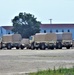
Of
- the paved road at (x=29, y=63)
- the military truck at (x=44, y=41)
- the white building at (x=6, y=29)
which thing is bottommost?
the paved road at (x=29, y=63)

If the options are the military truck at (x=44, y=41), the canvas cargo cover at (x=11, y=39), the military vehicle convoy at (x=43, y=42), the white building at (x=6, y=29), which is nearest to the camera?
the military truck at (x=44, y=41)

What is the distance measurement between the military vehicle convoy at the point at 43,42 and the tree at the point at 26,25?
1807 inches

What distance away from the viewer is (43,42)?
63.2 m

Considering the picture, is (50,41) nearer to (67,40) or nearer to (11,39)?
(67,40)

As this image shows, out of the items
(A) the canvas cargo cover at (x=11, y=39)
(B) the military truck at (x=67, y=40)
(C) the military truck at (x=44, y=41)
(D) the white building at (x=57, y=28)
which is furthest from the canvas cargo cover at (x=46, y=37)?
(D) the white building at (x=57, y=28)

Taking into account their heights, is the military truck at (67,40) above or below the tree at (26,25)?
below

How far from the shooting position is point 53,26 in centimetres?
12762

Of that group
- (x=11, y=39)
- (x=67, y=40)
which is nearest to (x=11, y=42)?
(x=11, y=39)

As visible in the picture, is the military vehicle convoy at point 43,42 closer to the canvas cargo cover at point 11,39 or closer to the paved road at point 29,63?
the canvas cargo cover at point 11,39

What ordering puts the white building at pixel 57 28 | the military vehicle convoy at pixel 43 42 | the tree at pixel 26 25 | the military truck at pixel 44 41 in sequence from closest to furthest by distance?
the military truck at pixel 44 41 → the military vehicle convoy at pixel 43 42 → the tree at pixel 26 25 → the white building at pixel 57 28

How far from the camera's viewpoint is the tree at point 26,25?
116 metres

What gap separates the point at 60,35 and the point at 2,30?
6082 centimetres

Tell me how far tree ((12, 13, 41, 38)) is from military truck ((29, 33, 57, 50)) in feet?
164

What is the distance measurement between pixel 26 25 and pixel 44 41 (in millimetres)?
57393
